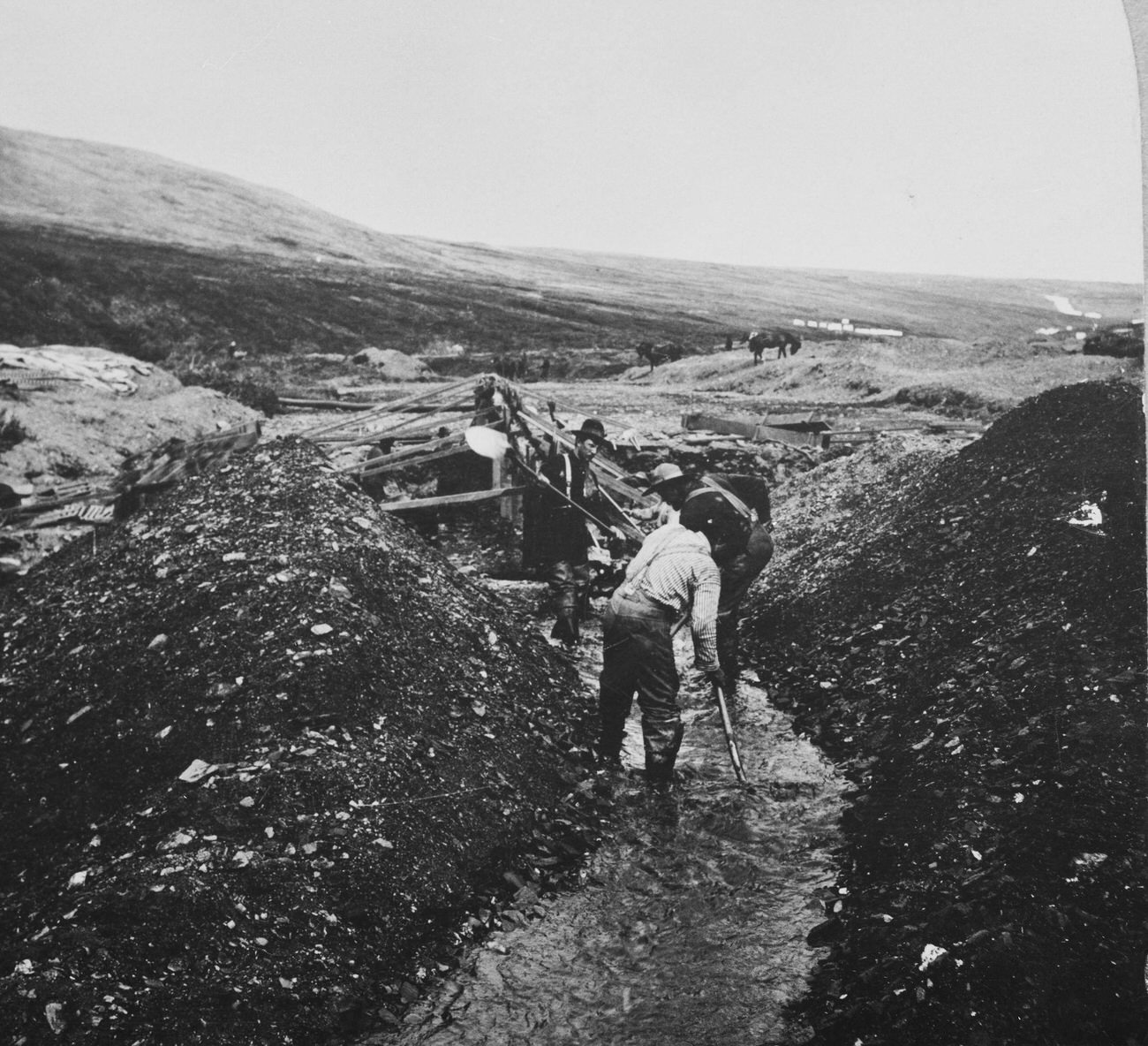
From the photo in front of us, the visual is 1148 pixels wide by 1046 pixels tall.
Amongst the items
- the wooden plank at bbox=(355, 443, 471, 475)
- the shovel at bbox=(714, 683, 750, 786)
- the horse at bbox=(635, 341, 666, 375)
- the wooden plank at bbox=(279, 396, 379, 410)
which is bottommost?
the shovel at bbox=(714, 683, 750, 786)

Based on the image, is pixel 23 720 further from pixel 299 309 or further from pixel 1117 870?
pixel 299 309

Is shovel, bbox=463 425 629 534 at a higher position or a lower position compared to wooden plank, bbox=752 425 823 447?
lower

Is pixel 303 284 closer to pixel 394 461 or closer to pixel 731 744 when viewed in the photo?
pixel 394 461

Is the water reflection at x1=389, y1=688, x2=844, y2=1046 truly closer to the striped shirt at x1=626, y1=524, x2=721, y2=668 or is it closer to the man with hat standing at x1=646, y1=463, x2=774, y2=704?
the striped shirt at x1=626, y1=524, x2=721, y2=668

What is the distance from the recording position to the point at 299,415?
1074cm

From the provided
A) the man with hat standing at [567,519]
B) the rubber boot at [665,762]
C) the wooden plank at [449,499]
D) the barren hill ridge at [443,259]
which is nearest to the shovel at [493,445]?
the man with hat standing at [567,519]

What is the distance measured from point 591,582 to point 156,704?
11.5 ft

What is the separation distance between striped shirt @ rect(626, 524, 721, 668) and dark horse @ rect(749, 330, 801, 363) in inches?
193

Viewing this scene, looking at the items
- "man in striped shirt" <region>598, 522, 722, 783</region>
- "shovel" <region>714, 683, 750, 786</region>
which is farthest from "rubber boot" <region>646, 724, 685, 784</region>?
"shovel" <region>714, 683, 750, 786</region>

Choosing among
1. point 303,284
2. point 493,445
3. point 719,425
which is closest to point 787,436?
point 719,425

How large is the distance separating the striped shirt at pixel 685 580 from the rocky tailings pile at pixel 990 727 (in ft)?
2.95

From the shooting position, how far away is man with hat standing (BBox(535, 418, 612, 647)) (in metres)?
6.61

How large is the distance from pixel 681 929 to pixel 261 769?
1865 mm

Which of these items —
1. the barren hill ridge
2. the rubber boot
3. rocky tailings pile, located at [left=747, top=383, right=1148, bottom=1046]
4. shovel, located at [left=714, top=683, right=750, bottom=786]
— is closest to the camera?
rocky tailings pile, located at [left=747, top=383, right=1148, bottom=1046]
